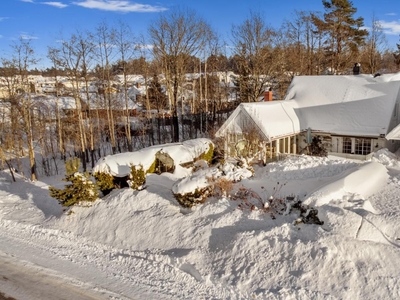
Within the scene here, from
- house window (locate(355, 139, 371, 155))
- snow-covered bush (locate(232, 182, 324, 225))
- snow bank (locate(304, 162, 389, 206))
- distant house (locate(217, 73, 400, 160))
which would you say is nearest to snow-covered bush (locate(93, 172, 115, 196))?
snow-covered bush (locate(232, 182, 324, 225))

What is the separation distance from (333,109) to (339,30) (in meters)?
21.3

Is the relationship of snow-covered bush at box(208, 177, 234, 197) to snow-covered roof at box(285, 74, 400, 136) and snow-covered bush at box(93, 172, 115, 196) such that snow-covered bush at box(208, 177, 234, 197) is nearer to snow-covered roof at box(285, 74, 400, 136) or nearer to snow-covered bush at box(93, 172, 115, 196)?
snow-covered bush at box(93, 172, 115, 196)

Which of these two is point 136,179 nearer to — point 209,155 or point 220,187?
point 220,187

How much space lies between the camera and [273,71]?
94.1 feet

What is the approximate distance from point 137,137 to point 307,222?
26669mm

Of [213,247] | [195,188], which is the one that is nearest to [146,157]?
[195,188]

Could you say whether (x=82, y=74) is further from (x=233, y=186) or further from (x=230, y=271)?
(x=230, y=271)

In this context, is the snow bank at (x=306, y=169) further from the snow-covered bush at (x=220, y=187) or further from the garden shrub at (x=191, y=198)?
the garden shrub at (x=191, y=198)

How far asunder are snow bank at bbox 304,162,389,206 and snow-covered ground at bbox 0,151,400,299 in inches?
1.6

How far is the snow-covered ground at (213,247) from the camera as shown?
687 centimetres

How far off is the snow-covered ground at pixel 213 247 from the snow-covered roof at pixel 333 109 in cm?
601

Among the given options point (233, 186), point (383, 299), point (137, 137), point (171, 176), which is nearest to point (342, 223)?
point (383, 299)

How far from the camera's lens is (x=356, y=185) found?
10281mm

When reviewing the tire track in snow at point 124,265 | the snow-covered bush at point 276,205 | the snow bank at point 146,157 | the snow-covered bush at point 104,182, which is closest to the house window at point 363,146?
the snow bank at point 146,157
